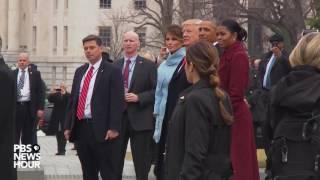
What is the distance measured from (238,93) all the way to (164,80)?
83cm

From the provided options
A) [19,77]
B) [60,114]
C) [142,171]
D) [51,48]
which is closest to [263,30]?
[51,48]

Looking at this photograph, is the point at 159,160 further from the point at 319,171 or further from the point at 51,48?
Result: the point at 51,48

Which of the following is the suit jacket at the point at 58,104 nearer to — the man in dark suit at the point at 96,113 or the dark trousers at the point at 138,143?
the dark trousers at the point at 138,143

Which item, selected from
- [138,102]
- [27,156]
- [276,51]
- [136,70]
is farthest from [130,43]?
[27,156]

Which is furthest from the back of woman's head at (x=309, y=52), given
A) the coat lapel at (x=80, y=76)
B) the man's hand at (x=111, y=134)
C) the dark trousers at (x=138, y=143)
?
the dark trousers at (x=138, y=143)

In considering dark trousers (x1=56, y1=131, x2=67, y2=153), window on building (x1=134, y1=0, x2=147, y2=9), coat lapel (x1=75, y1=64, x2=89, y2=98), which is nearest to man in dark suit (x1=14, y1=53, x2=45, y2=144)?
dark trousers (x1=56, y1=131, x2=67, y2=153)

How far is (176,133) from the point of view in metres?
7.29

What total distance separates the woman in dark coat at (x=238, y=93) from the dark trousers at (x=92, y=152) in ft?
6.32

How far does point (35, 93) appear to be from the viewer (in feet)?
60.5

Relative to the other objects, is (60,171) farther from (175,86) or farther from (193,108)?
(193,108)

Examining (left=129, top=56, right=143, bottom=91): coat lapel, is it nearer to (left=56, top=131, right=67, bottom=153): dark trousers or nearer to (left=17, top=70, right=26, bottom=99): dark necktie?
(left=17, top=70, right=26, bottom=99): dark necktie

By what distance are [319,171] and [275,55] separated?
27.9 ft

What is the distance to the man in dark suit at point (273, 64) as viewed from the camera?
14633mm

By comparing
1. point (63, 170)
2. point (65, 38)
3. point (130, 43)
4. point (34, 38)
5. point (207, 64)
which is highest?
point (207, 64)
